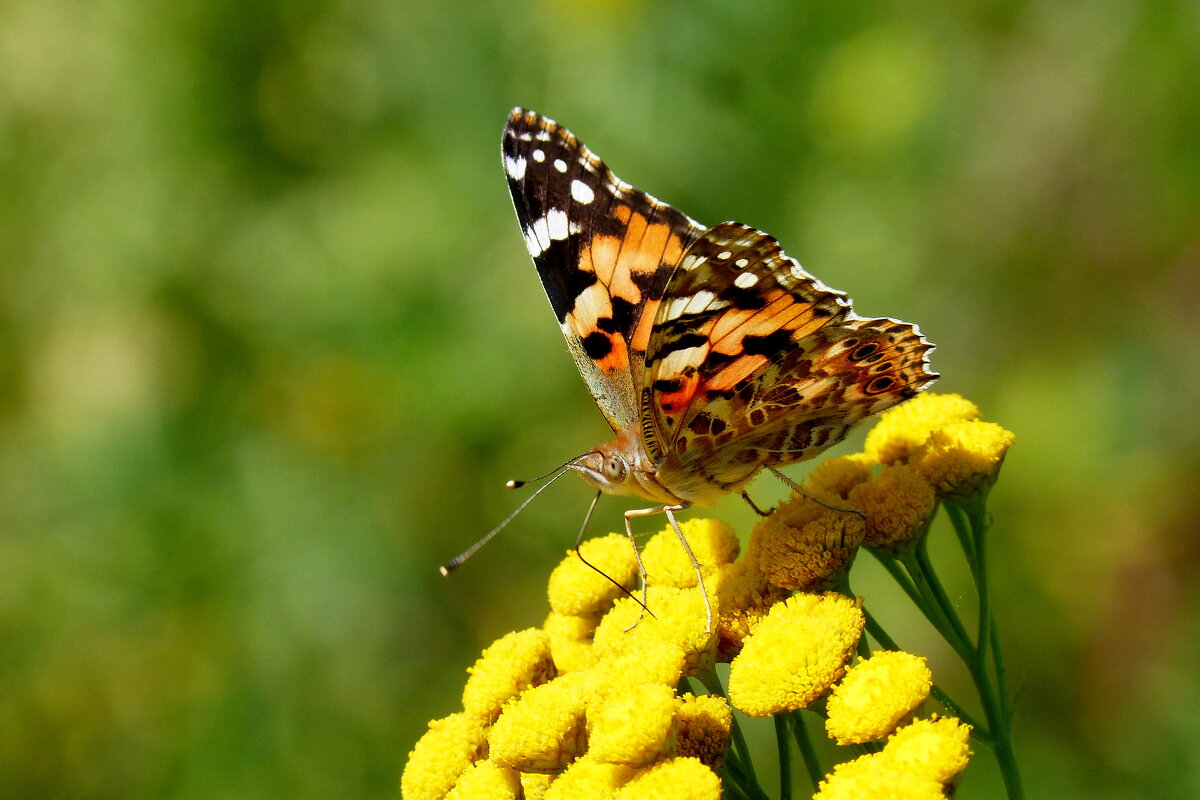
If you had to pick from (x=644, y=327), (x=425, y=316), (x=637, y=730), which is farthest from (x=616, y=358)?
(x=425, y=316)

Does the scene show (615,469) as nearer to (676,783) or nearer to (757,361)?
(757,361)

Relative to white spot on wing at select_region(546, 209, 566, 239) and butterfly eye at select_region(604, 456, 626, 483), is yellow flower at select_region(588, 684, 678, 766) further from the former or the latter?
white spot on wing at select_region(546, 209, 566, 239)

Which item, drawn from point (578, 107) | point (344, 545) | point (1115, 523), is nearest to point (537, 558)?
point (344, 545)

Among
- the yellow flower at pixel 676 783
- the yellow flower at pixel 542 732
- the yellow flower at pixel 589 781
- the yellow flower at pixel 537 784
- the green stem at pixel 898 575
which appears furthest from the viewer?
the green stem at pixel 898 575

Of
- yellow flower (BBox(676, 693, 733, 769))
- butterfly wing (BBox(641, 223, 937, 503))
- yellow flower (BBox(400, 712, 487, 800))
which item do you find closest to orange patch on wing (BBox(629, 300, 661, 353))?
butterfly wing (BBox(641, 223, 937, 503))

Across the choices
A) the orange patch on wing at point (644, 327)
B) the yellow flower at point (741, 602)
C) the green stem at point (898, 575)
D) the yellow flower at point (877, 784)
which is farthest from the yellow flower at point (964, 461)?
the yellow flower at point (877, 784)

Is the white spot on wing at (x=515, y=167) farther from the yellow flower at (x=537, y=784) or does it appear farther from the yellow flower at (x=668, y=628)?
the yellow flower at (x=537, y=784)
